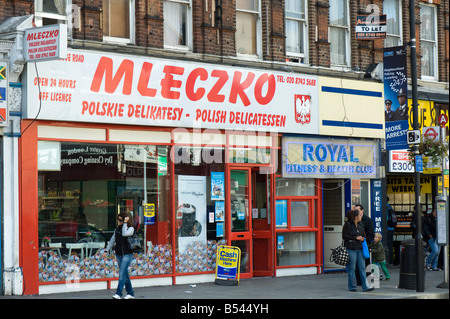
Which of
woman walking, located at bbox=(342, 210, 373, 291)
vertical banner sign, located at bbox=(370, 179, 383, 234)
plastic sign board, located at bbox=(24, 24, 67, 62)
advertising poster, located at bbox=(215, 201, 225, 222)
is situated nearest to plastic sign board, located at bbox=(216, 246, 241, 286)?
advertising poster, located at bbox=(215, 201, 225, 222)

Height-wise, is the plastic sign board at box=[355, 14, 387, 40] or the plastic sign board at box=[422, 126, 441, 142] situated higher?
the plastic sign board at box=[355, 14, 387, 40]

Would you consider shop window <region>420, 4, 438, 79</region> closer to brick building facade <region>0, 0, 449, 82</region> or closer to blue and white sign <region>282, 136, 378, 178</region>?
brick building facade <region>0, 0, 449, 82</region>

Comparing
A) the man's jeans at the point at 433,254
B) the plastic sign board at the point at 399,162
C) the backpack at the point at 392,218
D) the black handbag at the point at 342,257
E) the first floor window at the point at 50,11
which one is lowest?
the man's jeans at the point at 433,254

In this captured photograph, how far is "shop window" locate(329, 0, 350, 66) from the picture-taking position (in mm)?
21969

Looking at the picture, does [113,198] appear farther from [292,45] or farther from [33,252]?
[292,45]

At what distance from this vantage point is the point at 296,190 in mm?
20344

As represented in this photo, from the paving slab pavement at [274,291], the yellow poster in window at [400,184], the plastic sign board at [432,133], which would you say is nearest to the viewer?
the paving slab pavement at [274,291]

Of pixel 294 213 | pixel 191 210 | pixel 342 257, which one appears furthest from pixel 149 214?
pixel 294 213

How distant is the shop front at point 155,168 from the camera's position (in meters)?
15.6

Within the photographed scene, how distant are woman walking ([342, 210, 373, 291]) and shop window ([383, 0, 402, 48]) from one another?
8.74m

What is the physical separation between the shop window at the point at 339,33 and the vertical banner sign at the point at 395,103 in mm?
1502

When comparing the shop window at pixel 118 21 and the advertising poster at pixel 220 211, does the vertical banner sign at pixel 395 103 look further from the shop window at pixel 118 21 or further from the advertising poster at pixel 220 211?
the shop window at pixel 118 21

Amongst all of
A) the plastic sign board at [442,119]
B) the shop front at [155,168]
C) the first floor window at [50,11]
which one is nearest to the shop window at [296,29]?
the shop front at [155,168]

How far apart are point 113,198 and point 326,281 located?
18.2ft
